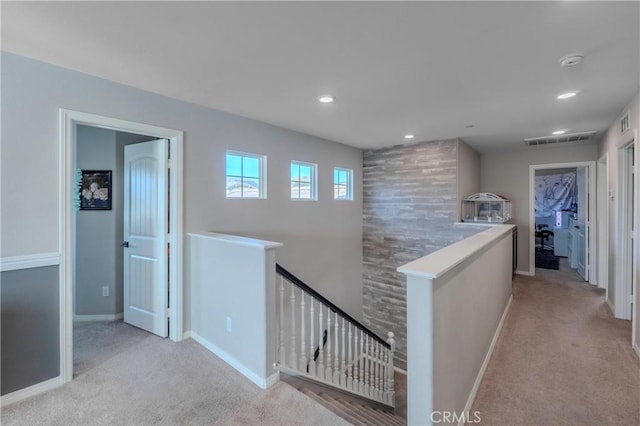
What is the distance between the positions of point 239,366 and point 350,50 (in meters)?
2.54

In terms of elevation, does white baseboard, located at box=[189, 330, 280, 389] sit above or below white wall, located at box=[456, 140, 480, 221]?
below

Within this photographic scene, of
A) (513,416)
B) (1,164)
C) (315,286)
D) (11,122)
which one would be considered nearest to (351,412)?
(513,416)

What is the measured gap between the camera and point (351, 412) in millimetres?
2375

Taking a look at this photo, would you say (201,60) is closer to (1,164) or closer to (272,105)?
(272,105)

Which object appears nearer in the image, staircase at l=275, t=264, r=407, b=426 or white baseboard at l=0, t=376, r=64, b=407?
white baseboard at l=0, t=376, r=64, b=407

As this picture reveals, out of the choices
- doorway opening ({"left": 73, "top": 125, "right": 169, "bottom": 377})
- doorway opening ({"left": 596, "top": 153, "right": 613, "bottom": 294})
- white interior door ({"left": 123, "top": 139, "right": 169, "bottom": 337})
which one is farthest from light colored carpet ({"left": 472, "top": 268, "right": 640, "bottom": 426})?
doorway opening ({"left": 73, "top": 125, "right": 169, "bottom": 377})

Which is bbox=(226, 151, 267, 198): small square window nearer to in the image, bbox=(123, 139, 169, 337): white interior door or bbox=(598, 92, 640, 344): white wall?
bbox=(123, 139, 169, 337): white interior door

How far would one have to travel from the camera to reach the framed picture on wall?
3.48m

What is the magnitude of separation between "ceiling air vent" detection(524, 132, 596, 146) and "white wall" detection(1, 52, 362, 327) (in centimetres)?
294

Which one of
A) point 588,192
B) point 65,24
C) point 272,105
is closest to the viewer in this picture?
point 65,24

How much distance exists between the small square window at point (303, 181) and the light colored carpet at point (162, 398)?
2.53 metres

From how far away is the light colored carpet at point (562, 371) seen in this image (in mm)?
1973

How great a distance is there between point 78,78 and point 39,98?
0.32 metres

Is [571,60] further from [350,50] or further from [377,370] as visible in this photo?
[377,370]
